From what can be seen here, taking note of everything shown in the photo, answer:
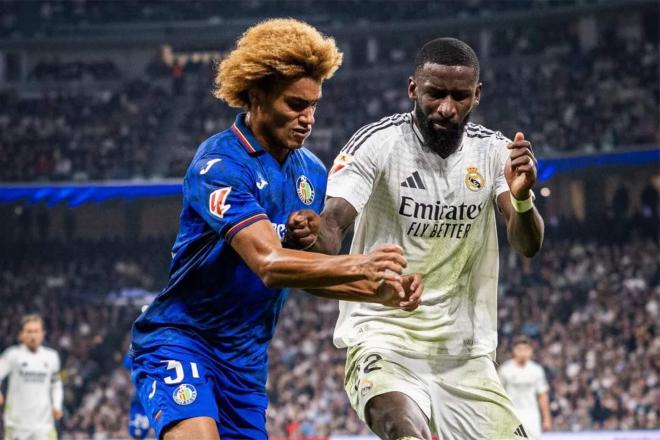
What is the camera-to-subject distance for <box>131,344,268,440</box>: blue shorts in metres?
4.14

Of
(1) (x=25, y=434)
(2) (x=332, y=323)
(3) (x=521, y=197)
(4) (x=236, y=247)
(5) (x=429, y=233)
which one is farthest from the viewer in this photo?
(2) (x=332, y=323)

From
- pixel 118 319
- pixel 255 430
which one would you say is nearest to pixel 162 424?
pixel 255 430

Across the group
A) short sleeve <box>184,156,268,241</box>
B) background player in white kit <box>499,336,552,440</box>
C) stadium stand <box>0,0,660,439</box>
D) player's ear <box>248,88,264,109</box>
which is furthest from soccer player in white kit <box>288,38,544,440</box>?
stadium stand <box>0,0,660,439</box>

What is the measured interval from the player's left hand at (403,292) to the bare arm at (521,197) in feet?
3.61

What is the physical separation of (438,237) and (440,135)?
51cm

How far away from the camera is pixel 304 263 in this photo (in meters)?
3.65

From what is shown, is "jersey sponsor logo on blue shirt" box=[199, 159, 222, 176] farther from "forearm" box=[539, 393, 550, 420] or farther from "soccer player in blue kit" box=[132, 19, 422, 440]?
"forearm" box=[539, 393, 550, 420]

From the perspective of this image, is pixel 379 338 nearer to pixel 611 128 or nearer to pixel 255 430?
pixel 255 430

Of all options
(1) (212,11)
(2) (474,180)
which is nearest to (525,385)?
(2) (474,180)

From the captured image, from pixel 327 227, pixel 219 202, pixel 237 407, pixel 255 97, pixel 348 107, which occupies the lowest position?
pixel 348 107

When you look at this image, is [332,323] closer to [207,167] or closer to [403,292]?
[207,167]

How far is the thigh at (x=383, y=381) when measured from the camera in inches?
186

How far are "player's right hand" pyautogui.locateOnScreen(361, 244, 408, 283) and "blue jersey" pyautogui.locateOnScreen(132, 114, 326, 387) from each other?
2.19 feet

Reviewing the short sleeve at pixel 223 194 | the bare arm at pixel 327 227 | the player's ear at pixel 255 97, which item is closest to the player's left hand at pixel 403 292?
the bare arm at pixel 327 227
